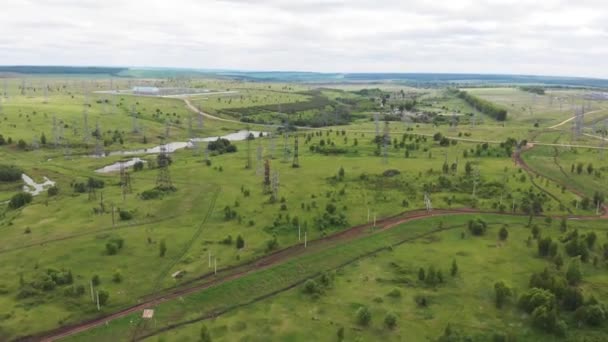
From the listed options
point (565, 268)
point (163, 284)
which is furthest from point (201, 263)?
point (565, 268)

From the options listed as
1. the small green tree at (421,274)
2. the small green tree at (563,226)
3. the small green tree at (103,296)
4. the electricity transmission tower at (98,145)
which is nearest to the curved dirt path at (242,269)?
the small green tree at (103,296)

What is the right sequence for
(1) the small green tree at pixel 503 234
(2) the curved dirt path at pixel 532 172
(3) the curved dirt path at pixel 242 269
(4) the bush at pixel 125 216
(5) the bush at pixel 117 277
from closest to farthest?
(3) the curved dirt path at pixel 242 269 < (5) the bush at pixel 117 277 < (1) the small green tree at pixel 503 234 < (4) the bush at pixel 125 216 < (2) the curved dirt path at pixel 532 172

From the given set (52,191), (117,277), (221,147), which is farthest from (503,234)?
(221,147)

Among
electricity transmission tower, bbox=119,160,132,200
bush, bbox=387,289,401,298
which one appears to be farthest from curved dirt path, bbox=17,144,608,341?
electricity transmission tower, bbox=119,160,132,200

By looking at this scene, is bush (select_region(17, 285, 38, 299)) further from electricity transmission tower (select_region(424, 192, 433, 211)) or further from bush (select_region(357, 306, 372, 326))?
electricity transmission tower (select_region(424, 192, 433, 211))

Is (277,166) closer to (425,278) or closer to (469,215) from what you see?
(469,215)

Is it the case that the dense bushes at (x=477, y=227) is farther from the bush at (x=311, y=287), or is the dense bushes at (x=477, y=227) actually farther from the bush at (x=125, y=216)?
the bush at (x=125, y=216)
